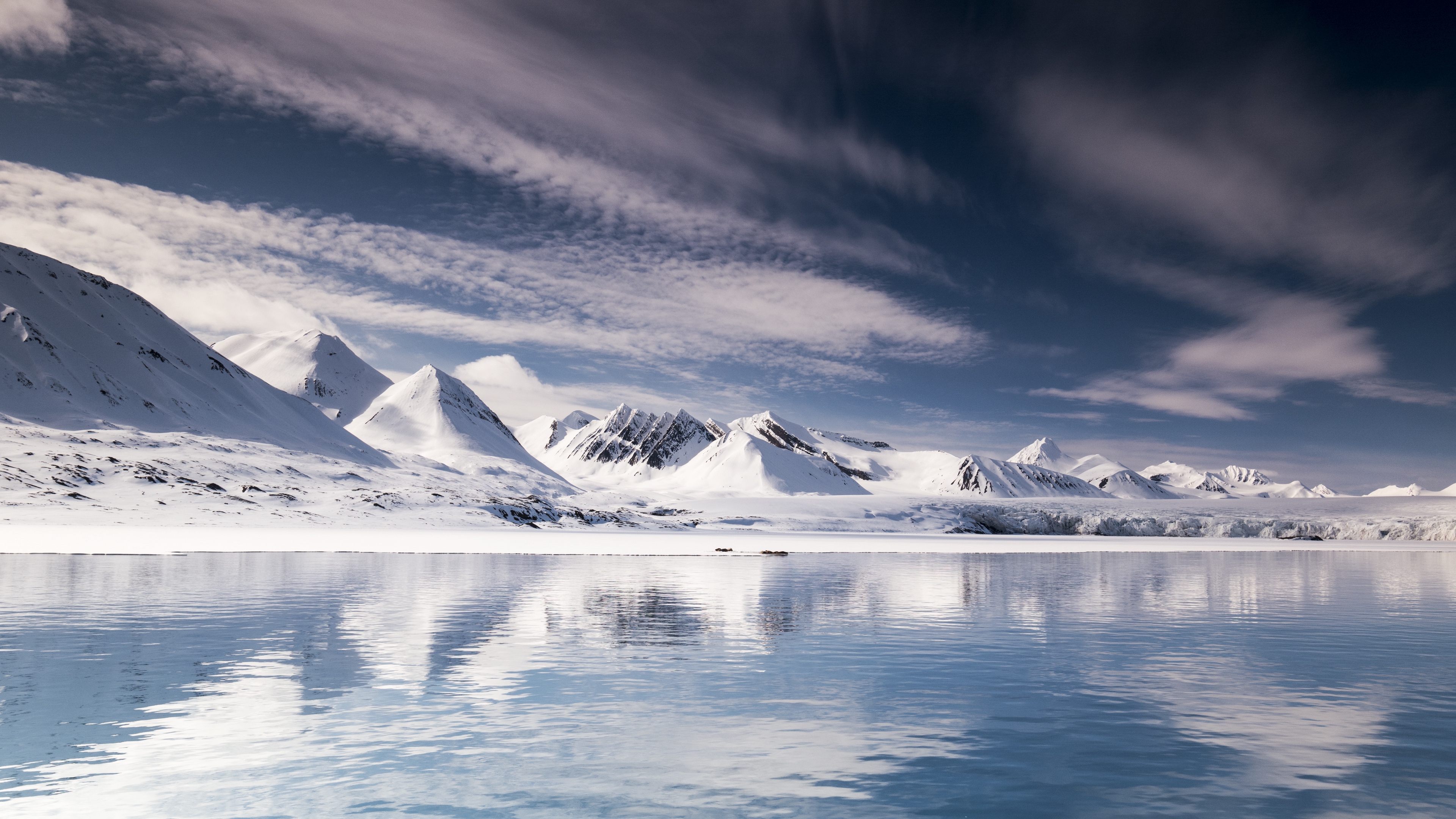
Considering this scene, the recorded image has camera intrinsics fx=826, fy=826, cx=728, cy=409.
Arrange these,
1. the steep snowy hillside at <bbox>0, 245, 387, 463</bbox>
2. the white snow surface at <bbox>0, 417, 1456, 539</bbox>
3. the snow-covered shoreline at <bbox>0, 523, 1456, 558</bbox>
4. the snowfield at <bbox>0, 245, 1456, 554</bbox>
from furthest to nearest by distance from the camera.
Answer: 1. the steep snowy hillside at <bbox>0, 245, 387, 463</bbox>
2. the white snow surface at <bbox>0, 417, 1456, 539</bbox>
3. the snowfield at <bbox>0, 245, 1456, 554</bbox>
4. the snow-covered shoreline at <bbox>0, 523, 1456, 558</bbox>

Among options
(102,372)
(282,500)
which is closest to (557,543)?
(282,500)

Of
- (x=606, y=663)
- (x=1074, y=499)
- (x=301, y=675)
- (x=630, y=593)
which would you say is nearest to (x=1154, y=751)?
(x=606, y=663)

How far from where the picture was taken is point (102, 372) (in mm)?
165250

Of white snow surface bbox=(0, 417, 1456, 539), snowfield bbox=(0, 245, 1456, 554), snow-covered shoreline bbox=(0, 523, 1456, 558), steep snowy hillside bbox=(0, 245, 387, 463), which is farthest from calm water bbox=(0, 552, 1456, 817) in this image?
steep snowy hillside bbox=(0, 245, 387, 463)

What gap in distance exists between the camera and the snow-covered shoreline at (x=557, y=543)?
234 feet

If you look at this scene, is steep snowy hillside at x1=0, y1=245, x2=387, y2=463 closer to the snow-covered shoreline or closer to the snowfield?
the snowfield

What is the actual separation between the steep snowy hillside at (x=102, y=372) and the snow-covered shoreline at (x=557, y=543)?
74.8m

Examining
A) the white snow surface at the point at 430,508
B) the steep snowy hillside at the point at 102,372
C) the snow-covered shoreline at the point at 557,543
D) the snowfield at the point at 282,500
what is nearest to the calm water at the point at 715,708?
the snow-covered shoreline at the point at 557,543

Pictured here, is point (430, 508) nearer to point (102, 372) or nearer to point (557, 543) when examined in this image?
point (557, 543)

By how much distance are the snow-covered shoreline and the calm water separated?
4055 cm

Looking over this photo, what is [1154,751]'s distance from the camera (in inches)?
509

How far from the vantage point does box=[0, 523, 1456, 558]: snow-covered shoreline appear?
234 ft

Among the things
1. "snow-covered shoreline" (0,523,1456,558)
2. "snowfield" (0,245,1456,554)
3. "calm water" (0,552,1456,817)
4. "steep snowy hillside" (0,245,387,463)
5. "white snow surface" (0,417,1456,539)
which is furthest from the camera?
"steep snowy hillside" (0,245,387,463)

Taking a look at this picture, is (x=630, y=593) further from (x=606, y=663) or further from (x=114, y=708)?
(x=114, y=708)
